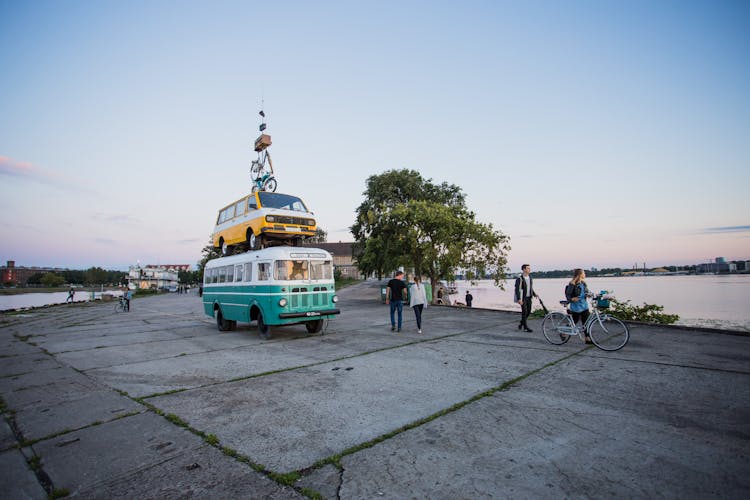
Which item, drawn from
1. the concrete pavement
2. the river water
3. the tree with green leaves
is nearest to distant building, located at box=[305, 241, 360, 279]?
the river water

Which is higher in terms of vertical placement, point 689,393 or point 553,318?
point 553,318

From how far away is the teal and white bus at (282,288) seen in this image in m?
11.1

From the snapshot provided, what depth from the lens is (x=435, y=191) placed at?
44.4 metres

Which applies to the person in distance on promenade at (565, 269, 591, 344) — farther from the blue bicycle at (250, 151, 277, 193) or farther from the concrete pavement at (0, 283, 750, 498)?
the blue bicycle at (250, 151, 277, 193)

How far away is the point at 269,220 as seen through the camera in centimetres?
1226

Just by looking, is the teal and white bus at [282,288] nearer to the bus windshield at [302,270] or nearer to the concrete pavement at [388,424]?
the bus windshield at [302,270]

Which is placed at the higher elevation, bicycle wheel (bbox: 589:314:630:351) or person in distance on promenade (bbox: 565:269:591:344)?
person in distance on promenade (bbox: 565:269:591:344)

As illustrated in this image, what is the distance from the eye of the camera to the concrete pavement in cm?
326

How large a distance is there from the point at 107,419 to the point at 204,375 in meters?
2.28

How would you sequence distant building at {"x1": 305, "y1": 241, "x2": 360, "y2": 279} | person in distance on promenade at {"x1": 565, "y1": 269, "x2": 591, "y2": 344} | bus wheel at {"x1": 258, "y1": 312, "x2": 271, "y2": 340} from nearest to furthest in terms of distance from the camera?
person in distance on promenade at {"x1": 565, "y1": 269, "x2": 591, "y2": 344} < bus wheel at {"x1": 258, "y1": 312, "x2": 271, "y2": 340} < distant building at {"x1": 305, "y1": 241, "x2": 360, "y2": 279}

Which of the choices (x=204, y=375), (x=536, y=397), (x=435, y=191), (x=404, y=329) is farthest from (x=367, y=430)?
(x=435, y=191)

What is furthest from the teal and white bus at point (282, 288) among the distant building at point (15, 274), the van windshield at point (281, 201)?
the distant building at point (15, 274)

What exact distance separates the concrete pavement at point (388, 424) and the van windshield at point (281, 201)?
5.79 m

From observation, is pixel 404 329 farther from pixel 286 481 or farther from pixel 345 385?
pixel 286 481
